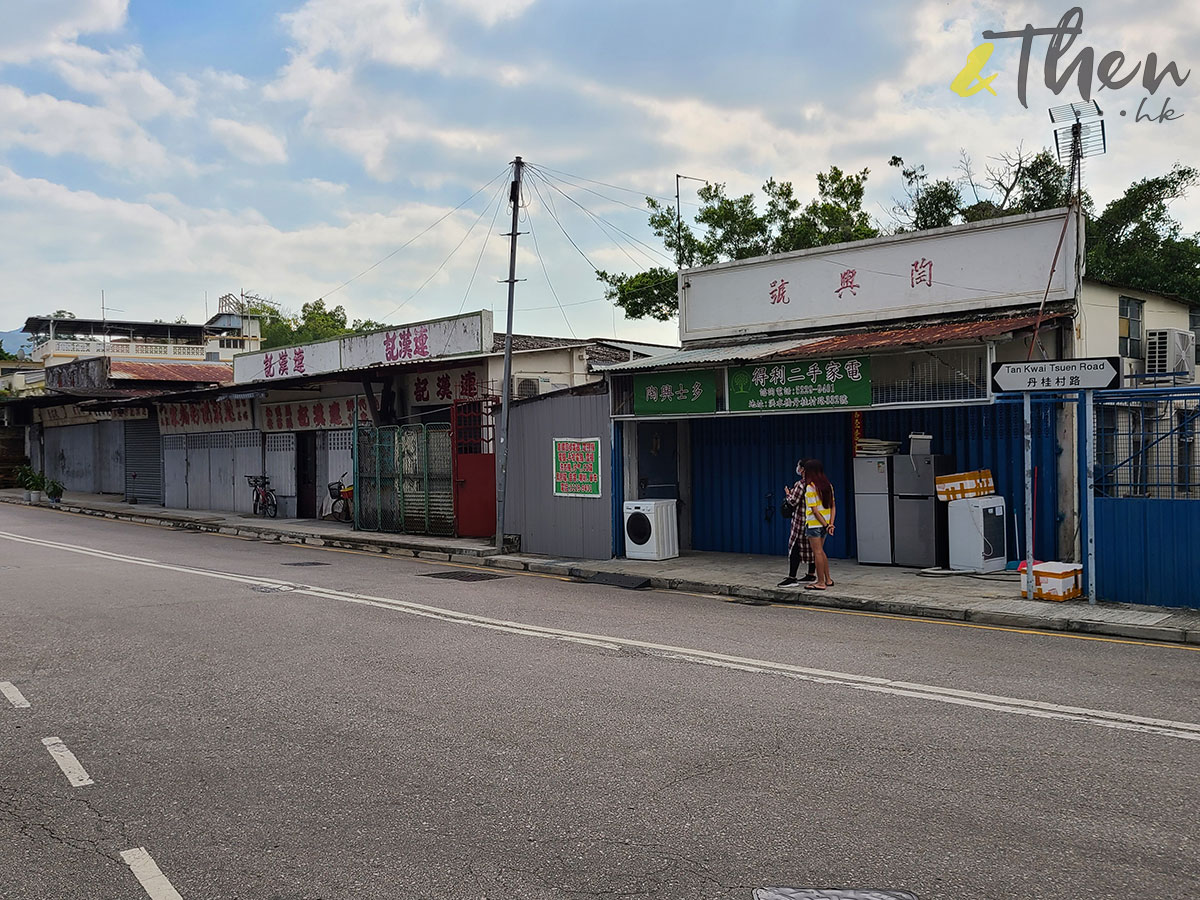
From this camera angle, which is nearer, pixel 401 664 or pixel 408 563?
pixel 401 664

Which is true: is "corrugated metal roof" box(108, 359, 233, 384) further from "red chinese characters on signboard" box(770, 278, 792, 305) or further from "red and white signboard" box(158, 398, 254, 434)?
"red chinese characters on signboard" box(770, 278, 792, 305)

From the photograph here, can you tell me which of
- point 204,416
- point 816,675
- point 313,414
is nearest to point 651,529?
point 816,675

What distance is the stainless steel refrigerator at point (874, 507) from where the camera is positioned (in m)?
13.8

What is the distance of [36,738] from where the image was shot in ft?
19.9

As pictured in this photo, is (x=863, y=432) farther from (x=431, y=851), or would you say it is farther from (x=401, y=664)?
(x=431, y=851)

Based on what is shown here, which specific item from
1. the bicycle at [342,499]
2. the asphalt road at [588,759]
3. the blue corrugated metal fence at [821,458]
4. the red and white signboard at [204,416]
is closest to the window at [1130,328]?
the blue corrugated metal fence at [821,458]

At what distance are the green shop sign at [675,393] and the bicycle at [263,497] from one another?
567 inches

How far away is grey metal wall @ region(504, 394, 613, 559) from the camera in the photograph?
1581cm

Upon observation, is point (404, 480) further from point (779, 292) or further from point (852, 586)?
point (852, 586)

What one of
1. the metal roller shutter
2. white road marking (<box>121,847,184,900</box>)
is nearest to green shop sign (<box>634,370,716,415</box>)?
white road marking (<box>121,847,184,900</box>)

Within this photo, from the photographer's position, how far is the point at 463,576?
14.6 meters

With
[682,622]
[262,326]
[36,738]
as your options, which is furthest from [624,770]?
[262,326]

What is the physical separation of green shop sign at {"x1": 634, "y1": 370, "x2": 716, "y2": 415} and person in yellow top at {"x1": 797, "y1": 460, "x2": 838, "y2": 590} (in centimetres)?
263

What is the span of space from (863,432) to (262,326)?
88.5 metres
